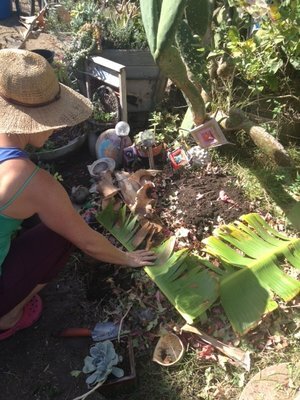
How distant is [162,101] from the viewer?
363 cm

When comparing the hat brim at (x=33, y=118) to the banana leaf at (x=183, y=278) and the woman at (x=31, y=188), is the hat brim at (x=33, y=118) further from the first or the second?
the banana leaf at (x=183, y=278)

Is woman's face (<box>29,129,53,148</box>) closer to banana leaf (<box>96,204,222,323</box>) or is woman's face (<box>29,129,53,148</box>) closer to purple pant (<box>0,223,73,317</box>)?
purple pant (<box>0,223,73,317</box>)

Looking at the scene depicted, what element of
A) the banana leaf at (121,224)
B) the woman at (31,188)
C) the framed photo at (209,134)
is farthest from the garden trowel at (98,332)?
the framed photo at (209,134)

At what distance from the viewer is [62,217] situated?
175 cm

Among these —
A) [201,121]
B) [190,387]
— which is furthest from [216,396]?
[201,121]

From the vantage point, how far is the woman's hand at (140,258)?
212cm

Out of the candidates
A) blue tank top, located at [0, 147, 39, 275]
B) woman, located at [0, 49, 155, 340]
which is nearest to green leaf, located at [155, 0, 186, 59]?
woman, located at [0, 49, 155, 340]

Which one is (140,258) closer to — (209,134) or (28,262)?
(28,262)

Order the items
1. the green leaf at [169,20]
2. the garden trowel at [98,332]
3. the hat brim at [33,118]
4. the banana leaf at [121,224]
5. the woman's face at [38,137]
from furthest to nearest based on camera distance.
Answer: the banana leaf at [121,224]
the garden trowel at [98,332]
the green leaf at [169,20]
the woman's face at [38,137]
the hat brim at [33,118]

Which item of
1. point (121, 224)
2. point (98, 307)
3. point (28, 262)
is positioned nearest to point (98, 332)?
point (98, 307)

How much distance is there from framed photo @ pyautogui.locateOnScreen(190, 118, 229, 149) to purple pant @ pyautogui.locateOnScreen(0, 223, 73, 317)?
4.12 ft

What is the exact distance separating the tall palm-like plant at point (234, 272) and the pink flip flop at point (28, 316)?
0.57 meters

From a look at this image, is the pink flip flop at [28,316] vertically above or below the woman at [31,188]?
below

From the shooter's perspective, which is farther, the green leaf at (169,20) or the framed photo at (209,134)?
the framed photo at (209,134)
